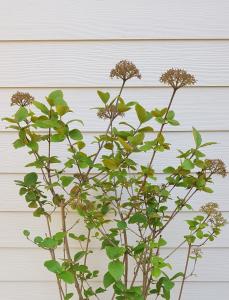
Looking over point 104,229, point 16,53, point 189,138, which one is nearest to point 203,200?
point 189,138

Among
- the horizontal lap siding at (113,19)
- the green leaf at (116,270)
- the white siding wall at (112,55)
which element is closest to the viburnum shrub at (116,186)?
the green leaf at (116,270)

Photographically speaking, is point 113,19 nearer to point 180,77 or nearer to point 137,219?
point 180,77

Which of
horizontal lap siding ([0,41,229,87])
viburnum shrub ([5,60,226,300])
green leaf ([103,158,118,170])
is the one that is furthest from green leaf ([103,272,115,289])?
horizontal lap siding ([0,41,229,87])

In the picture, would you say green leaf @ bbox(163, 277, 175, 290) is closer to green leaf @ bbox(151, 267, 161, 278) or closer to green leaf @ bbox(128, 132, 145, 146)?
green leaf @ bbox(151, 267, 161, 278)

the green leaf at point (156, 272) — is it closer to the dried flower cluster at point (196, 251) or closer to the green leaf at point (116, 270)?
the green leaf at point (116, 270)

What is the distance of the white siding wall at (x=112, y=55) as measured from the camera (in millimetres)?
1614

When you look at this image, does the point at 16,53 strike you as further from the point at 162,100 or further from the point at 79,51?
the point at 162,100

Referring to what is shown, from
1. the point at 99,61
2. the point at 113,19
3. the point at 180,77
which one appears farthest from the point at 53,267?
the point at 113,19

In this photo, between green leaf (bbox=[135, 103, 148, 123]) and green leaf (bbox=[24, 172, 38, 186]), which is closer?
green leaf (bbox=[135, 103, 148, 123])

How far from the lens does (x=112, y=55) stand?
5.33 feet

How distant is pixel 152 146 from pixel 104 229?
538 millimetres

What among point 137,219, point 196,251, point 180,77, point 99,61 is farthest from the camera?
point 99,61

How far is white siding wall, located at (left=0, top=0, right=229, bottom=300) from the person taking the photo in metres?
1.61

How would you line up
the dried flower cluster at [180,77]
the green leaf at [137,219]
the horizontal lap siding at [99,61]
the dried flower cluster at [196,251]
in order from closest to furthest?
the dried flower cluster at [180,77] → the green leaf at [137,219] → the dried flower cluster at [196,251] → the horizontal lap siding at [99,61]
